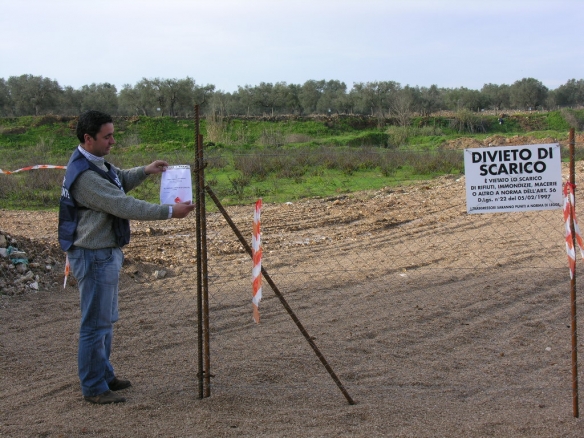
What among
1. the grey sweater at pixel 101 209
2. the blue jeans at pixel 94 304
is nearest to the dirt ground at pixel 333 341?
the blue jeans at pixel 94 304

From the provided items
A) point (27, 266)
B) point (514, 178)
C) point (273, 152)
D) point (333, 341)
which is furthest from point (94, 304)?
point (273, 152)

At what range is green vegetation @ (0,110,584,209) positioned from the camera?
17.3 m

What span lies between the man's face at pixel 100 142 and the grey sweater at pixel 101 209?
3.3 inches

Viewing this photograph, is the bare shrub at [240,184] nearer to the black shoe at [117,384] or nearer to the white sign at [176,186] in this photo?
the black shoe at [117,384]

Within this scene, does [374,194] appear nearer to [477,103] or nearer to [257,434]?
[257,434]

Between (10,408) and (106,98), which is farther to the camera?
(106,98)

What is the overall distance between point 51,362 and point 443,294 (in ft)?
14.2

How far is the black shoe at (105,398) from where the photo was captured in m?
4.17

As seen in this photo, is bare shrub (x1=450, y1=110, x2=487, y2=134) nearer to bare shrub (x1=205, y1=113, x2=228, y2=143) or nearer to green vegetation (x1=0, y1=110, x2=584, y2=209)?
green vegetation (x1=0, y1=110, x2=584, y2=209)

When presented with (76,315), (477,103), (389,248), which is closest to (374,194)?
(389,248)

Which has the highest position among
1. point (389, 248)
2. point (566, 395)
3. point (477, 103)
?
point (477, 103)

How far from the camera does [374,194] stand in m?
15.8

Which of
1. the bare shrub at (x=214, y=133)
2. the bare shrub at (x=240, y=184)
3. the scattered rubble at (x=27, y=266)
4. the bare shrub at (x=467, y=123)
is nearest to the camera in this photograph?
the scattered rubble at (x=27, y=266)

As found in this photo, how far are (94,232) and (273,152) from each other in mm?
19248
